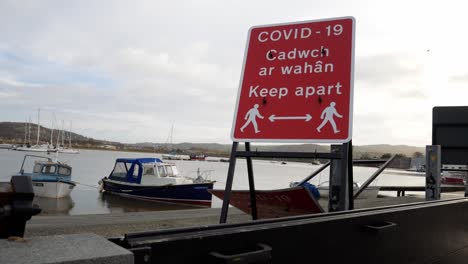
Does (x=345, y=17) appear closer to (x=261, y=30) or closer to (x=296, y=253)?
(x=261, y=30)

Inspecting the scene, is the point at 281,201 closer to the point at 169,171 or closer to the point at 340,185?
the point at 340,185

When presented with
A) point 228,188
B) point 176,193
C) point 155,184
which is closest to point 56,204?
point 155,184

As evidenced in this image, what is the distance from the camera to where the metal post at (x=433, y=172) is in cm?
741

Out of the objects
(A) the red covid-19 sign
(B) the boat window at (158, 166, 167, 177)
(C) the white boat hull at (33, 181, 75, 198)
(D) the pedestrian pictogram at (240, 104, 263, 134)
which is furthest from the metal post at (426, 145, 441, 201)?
(C) the white boat hull at (33, 181, 75, 198)

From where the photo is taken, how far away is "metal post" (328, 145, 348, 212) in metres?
4.17

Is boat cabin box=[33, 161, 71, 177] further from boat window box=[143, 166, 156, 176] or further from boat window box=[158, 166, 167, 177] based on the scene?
boat window box=[158, 166, 167, 177]

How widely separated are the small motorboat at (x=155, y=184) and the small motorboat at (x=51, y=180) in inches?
134

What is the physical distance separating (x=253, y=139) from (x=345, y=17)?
4.93ft

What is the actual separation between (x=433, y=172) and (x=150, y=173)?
24419mm

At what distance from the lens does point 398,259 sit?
4410 mm

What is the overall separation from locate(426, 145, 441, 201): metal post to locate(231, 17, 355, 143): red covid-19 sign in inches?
159

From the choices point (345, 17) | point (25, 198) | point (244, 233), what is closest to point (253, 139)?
point (345, 17)

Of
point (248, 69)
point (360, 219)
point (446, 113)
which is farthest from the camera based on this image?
point (446, 113)

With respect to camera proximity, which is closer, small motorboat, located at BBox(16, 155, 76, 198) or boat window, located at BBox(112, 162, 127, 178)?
small motorboat, located at BBox(16, 155, 76, 198)
